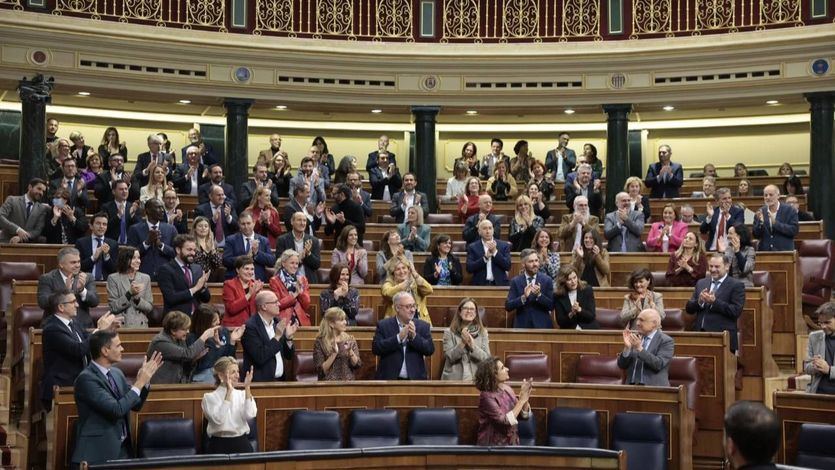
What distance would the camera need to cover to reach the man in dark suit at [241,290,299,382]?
712cm

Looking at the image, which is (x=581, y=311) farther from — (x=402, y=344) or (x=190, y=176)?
(x=190, y=176)

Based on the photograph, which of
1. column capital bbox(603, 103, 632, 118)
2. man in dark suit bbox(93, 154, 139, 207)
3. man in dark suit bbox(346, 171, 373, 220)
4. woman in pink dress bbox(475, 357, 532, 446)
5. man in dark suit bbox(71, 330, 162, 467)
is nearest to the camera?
man in dark suit bbox(71, 330, 162, 467)

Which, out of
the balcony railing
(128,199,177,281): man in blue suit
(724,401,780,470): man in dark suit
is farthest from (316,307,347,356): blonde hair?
the balcony railing

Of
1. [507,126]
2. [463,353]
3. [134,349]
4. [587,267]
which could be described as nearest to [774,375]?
[587,267]

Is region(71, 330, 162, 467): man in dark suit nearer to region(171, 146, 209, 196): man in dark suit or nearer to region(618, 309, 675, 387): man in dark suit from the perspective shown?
region(618, 309, 675, 387): man in dark suit

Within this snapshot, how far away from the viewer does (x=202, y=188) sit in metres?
10.8

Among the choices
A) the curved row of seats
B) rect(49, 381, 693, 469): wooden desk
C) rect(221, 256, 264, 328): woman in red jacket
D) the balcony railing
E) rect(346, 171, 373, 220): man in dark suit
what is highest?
the balcony railing

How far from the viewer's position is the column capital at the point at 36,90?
12.6 metres

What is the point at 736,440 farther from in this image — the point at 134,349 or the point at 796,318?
the point at 796,318

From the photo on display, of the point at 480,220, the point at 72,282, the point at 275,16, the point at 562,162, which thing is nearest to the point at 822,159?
the point at 562,162

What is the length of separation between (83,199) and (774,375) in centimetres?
604

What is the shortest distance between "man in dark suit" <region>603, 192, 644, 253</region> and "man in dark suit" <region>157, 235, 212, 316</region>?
3.78 m

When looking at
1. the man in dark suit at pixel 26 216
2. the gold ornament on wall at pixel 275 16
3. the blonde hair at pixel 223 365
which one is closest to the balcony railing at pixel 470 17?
the gold ornament on wall at pixel 275 16

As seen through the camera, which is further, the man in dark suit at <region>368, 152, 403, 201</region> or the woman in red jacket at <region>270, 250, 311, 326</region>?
the man in dark suit at <region>368, 152, 403, 201</region>
